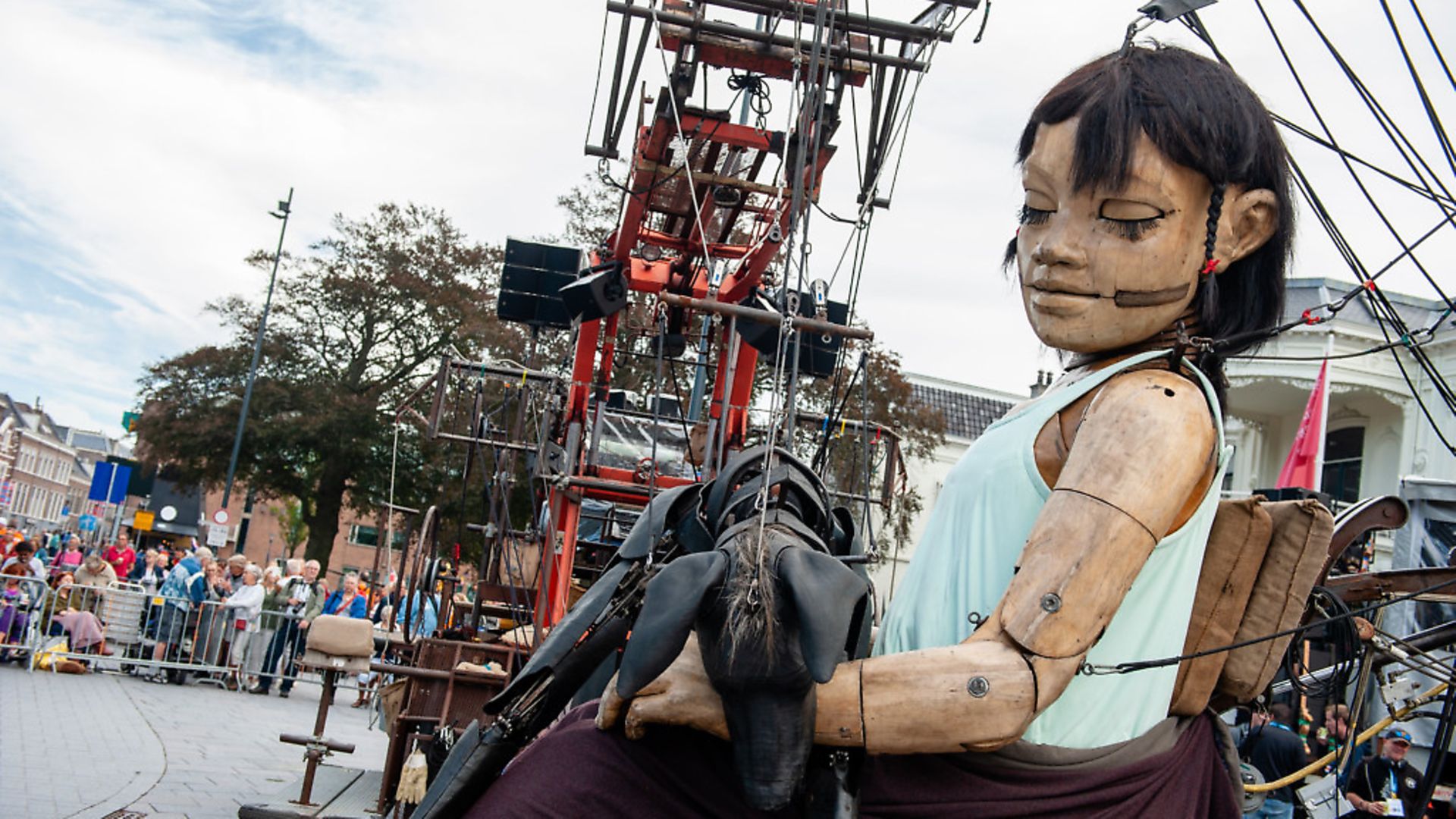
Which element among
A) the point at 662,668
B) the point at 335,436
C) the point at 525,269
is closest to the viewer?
the point at 662,668

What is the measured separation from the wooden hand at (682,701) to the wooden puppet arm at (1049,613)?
0.12 metres

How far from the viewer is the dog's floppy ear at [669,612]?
1324 millimetres

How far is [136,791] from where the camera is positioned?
7.87 m

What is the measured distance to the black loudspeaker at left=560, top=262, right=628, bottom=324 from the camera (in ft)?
29.3

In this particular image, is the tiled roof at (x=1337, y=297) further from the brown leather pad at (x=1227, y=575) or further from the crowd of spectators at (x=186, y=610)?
the brown leather pad at (x=1227, y=575)

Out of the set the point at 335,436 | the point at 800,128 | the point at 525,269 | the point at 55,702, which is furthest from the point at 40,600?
the point at 335,436

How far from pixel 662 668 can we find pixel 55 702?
39.4 feet

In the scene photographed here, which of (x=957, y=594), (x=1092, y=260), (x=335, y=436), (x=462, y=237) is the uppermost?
(x=462, y=237)

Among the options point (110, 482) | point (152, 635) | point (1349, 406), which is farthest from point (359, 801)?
point (1349, 406)

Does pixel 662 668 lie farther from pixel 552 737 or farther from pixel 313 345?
pixel 313 345

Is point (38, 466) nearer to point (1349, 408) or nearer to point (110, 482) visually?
point (110, 482)

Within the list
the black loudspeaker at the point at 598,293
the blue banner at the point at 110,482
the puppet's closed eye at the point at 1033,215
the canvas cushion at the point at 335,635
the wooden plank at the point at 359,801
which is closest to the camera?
the puppet's closed eye at the point at 1033,215

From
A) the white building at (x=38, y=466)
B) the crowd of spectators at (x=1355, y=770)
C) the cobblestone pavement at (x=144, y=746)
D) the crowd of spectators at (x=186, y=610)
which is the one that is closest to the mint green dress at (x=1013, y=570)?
the cobblestone pavement at (x=144, y=746)

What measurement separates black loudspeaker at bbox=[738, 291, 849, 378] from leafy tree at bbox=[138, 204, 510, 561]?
66.5 feet
